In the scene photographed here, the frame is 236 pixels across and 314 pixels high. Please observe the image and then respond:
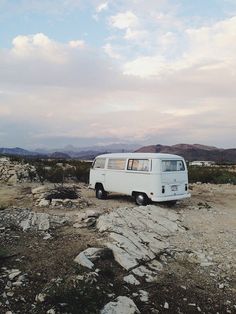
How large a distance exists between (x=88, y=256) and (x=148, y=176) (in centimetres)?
659

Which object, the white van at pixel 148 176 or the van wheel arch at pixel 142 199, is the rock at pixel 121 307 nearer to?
the white van at pixel 148 176

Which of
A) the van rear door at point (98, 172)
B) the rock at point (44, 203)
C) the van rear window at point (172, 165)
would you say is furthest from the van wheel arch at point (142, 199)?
the rock at point (44, 203)

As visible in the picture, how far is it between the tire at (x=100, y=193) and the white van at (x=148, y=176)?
59cm

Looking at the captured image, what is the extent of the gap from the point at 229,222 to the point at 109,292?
7237mm

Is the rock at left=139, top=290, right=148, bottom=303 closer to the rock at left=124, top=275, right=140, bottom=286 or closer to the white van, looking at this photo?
the rock at left=124, top=275, right=140, bottom=286

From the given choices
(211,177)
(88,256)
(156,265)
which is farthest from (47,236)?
(211,177)

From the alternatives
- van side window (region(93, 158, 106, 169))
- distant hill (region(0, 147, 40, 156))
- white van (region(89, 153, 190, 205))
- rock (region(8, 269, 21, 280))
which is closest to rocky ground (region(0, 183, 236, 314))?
rock (region(8, 269, 21, 280))

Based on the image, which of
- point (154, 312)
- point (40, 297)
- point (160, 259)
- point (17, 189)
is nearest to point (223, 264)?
point (160, 259)

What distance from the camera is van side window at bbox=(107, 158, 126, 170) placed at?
1576 cm

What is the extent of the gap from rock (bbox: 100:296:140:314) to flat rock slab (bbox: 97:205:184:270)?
1425mm

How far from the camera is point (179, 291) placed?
742 centimetres

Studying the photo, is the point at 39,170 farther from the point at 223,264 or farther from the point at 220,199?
the point at 223,264

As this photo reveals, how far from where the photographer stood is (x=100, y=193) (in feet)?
56.7

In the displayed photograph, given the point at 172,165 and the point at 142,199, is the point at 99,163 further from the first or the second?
the point at 172,165
